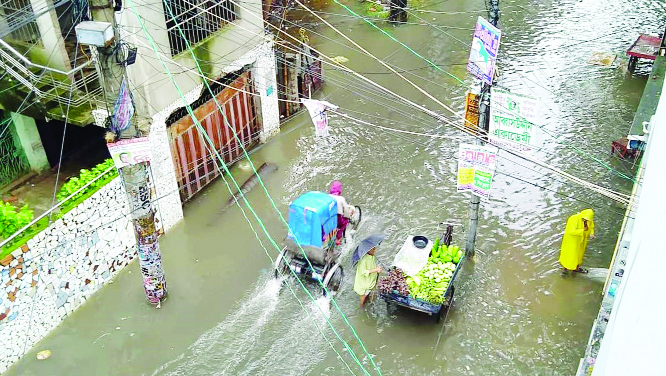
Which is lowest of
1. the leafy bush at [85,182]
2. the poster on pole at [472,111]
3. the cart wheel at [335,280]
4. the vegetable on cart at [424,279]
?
the cart wheel at [335,280]

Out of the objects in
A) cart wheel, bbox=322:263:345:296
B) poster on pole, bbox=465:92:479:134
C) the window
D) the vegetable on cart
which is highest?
the window

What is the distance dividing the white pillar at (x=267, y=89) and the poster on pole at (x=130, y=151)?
20.8 feet

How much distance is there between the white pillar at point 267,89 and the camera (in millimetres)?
15645

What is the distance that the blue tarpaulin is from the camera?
10992 millimetres

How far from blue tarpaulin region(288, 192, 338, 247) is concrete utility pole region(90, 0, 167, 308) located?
2.49 metres

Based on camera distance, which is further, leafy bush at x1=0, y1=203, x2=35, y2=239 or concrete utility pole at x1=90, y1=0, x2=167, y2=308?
leafy bush at x1=0, y1=203, x2=35, y2=239

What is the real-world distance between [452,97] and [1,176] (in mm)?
12425

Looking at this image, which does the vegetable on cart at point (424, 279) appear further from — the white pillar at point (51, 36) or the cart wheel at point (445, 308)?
the white pillar at point (51, 36)

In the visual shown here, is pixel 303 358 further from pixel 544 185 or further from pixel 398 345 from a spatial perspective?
pixel 544 185

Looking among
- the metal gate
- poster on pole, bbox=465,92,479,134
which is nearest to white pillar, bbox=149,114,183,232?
the metal gate

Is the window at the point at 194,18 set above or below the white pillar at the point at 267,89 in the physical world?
above

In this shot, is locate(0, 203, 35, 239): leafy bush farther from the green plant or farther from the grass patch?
the green plant

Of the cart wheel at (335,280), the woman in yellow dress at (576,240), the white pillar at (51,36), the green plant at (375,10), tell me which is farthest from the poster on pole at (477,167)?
the green plant at (375,10)

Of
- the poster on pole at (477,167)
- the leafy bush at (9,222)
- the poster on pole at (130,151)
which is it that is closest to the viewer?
the poster on pole at (130,151)
